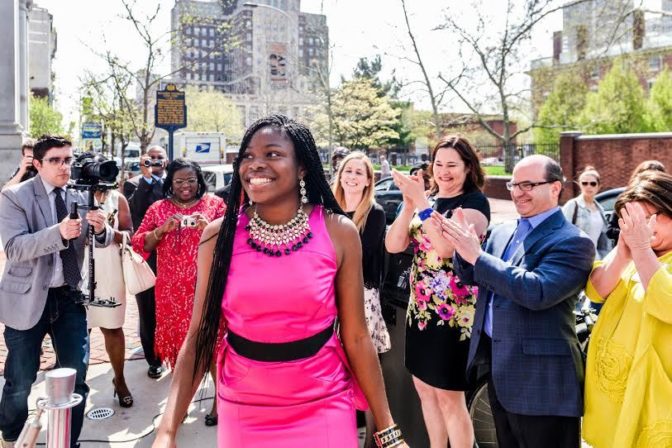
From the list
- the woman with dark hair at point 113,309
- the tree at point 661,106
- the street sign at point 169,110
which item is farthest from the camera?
the tree at point 661,106

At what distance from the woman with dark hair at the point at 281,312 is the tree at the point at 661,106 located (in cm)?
3431

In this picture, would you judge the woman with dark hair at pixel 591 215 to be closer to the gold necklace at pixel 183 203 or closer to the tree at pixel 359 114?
the gold necklace at pixel 183 203

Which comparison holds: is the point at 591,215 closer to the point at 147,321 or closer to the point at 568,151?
the point at 147,321

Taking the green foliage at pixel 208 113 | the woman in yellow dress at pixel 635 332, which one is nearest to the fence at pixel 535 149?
the woman in yellow dress at pixel 635 332

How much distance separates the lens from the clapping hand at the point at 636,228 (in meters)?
2.38

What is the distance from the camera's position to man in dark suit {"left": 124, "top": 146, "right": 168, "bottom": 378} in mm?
5844

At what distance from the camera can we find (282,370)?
200 cm

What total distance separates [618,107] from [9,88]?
29992 millimetres

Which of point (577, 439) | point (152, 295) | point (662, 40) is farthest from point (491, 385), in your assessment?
point (662, 40)

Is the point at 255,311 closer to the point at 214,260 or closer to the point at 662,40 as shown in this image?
the point at 214,260

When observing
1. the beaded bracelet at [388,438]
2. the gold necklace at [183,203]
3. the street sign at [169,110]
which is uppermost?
the street sign at [169,110]

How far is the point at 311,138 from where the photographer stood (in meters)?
2.34

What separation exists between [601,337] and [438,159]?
1.49m

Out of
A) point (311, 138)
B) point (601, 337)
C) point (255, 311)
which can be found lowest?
point (601, 337)
